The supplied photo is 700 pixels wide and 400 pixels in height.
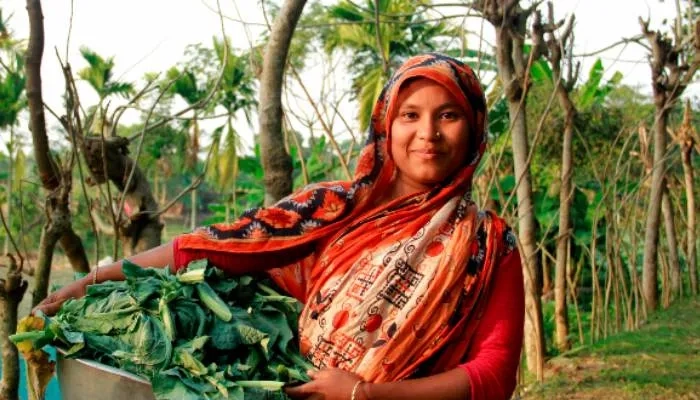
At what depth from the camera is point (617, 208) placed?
7.67 meters

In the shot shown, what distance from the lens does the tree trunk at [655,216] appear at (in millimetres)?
8086

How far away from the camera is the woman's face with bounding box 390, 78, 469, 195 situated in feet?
5.28

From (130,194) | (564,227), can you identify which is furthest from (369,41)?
(130,194)

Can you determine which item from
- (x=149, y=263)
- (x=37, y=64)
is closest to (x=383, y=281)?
(x=149, y=263)

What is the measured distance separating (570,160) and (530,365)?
1724 millimetres

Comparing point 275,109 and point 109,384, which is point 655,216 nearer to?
point 275,109

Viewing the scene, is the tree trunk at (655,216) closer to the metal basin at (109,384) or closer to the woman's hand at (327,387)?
the woman's hand at (327,387)

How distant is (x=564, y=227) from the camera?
643 centimetres

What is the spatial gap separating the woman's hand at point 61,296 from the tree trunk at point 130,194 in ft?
2.73

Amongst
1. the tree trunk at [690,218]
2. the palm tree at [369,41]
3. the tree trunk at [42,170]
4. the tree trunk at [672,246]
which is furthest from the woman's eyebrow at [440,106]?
the tree trunk at [672,246]

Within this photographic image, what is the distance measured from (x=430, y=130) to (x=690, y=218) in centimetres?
917

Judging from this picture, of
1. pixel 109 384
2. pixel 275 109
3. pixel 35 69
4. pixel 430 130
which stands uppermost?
pixel 35 69

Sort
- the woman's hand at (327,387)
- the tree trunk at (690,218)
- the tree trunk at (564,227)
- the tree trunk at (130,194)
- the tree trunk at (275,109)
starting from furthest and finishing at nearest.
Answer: the tree trunk at (690,218)
the tree trunk at (564,227)
the tree trunk at (130,194)
the tree trunk at (275,109)
the woman's hand at (327,387)

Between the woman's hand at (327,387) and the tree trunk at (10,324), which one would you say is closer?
the woman's hand at (327,387)
